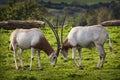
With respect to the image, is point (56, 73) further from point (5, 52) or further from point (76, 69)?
point (5, 52)

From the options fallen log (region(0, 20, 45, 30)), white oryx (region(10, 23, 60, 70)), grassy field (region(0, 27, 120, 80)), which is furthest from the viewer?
fallen log (region(0, 20, 45, 30))

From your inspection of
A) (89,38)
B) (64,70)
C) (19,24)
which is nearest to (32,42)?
(64,70)

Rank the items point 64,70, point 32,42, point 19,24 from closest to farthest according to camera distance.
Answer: point 64,70, point 32,42, point 19,24

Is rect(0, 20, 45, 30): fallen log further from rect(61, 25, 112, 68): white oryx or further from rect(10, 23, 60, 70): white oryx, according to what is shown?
rect(61, 25, 112, 68): white oryx

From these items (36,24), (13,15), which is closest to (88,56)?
(36,24)

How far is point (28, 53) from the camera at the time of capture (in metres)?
25.5

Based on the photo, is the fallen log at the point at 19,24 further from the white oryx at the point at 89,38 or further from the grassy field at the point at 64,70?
the white oryx at the point at 89,38

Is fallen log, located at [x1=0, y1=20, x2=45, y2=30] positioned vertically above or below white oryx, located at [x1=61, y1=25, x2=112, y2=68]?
below

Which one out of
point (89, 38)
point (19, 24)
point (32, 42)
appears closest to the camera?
point (32, 42)

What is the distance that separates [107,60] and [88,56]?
6.24 feet

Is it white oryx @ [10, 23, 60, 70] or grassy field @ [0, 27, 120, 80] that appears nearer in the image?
grassy field @ [0, 27, 120, 80]

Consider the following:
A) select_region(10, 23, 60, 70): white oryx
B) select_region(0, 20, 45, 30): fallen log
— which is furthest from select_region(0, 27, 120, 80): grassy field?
select_region(0, 20, 45, 30): fallen log

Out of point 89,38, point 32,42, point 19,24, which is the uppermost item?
point 89,38

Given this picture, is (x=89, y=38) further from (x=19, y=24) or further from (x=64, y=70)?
(x=19, y=24)
